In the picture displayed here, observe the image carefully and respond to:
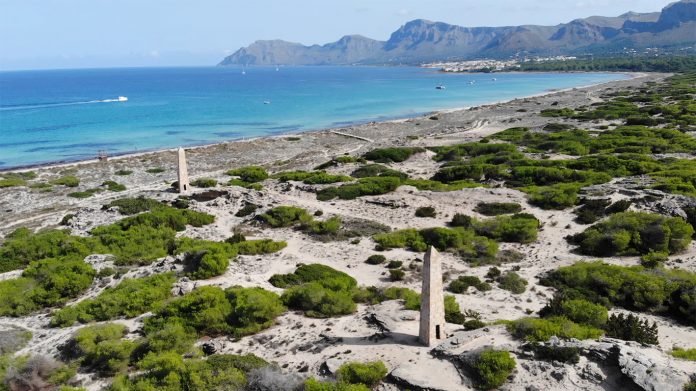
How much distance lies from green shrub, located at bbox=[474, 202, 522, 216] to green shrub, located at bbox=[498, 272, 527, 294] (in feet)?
28.5

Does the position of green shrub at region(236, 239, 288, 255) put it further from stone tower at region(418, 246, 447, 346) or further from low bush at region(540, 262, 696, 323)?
low bush at region(540, 262, 696, 323)

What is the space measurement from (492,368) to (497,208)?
696 inches

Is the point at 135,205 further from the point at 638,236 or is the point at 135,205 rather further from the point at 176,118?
the point at 176,118

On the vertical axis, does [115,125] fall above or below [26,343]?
above

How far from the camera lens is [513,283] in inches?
742

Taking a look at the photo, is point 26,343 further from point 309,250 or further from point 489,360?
point 489,360

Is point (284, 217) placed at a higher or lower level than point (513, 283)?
higher

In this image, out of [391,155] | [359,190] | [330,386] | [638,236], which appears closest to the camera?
[330,386]

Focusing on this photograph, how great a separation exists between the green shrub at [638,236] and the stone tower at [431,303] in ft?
39.0

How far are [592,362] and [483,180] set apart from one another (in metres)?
25.2

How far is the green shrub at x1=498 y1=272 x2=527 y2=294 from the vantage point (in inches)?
730

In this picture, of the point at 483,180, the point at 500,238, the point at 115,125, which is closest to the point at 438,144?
the point at 483,180

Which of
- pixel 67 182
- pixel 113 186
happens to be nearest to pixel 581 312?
pixel 113 186

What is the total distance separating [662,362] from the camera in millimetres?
11430
